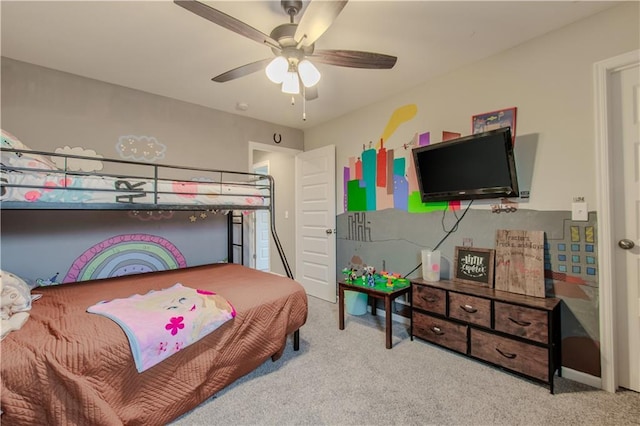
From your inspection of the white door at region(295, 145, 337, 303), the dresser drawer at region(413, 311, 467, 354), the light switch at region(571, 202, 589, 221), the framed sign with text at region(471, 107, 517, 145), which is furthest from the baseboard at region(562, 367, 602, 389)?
the white door at region(295, 145, 337, 303)

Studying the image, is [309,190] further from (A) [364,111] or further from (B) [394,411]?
(B) [394,411]

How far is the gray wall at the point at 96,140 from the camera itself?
89.7 inches

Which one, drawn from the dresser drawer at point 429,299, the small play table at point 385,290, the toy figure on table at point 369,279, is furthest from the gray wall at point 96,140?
the dresser drawer at point 429,299

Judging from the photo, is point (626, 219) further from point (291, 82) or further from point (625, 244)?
point (291, 82)

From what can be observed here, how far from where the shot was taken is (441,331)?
2.25 m

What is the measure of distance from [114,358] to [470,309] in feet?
7.37

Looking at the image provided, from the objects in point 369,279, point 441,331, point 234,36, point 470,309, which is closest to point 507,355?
point 470,309

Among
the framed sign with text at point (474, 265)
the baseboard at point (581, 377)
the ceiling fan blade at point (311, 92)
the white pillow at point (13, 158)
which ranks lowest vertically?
the baseboard at point (581, 377)

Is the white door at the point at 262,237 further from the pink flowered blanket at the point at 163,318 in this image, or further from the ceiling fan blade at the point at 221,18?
the ceiling fan blade at the point at 221,18

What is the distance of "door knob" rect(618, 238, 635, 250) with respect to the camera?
5.70ft

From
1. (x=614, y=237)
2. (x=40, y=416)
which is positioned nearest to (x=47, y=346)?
(x=40, y=416)

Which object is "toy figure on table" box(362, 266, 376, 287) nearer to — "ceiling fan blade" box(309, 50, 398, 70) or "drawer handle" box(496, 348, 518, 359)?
"drawer handle" box(496, 348, 518, 359)

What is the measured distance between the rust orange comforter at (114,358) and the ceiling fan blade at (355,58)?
5.31ft

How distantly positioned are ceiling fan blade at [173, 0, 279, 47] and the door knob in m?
2.47
